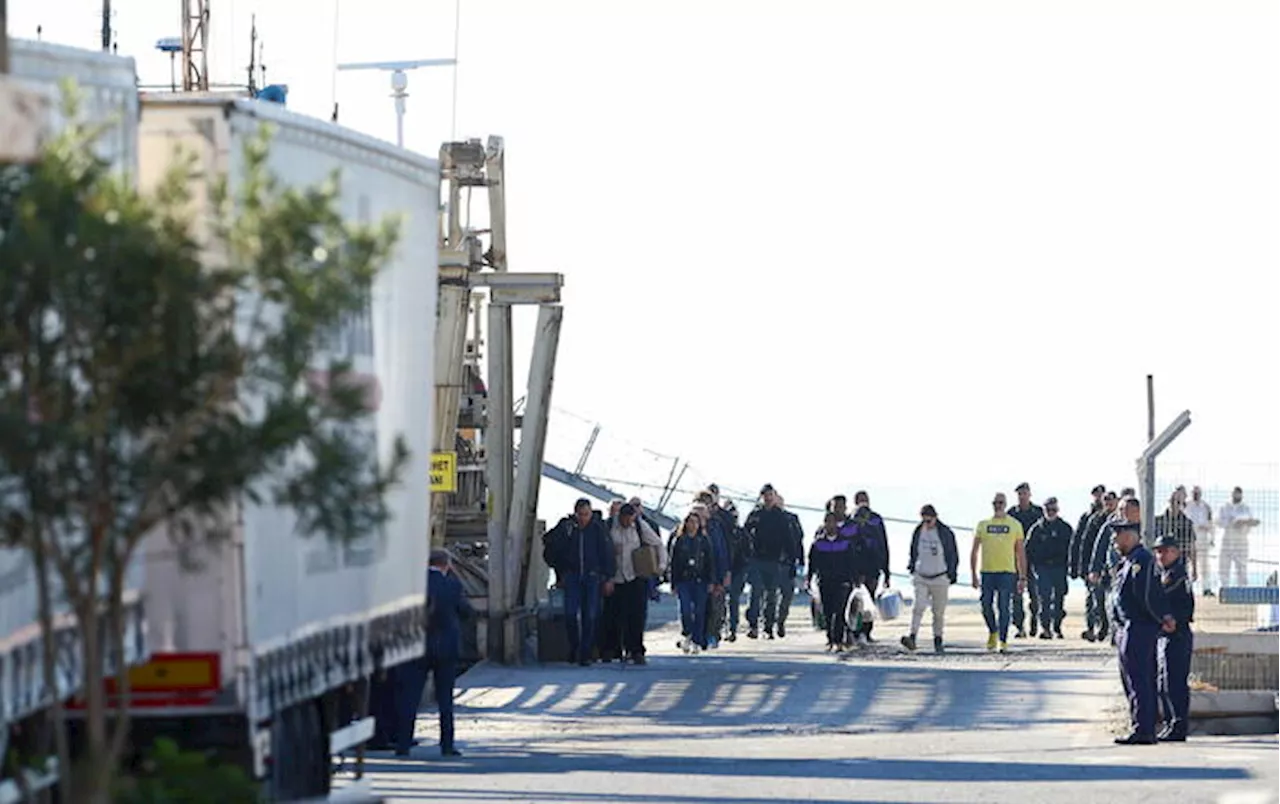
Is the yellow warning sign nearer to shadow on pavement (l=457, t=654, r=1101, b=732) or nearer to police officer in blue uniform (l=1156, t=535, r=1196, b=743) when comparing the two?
shadow on pavement (l=457, t=654, r=1101, b=732)

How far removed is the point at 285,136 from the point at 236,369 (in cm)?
395

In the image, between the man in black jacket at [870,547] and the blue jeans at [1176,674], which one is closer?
the blue jeans at [1176,674]

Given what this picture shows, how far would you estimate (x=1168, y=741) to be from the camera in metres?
23.6

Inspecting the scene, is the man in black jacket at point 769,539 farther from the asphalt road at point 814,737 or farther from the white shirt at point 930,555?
the white shirt at point 930,555

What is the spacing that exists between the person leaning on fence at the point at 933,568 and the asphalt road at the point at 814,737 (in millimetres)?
403

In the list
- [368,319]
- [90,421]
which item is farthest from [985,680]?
[90,421]

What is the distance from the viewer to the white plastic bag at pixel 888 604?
3538 centimetres

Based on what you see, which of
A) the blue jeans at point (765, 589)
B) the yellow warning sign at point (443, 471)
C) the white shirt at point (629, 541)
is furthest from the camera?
the blue jeans at point (765, 589)

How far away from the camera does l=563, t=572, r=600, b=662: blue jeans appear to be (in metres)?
31.5

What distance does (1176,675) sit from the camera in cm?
2348

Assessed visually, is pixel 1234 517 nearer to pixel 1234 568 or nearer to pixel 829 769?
pixel 1234 568

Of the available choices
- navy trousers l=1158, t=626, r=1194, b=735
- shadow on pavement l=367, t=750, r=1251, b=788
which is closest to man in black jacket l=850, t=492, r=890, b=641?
navy trousers l=1158, t=626, r=1194, b=735

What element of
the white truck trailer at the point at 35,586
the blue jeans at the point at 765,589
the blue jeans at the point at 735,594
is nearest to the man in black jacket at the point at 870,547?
the blue jeans at the point at 765,589

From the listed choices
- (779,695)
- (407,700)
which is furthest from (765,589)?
(407,700)
